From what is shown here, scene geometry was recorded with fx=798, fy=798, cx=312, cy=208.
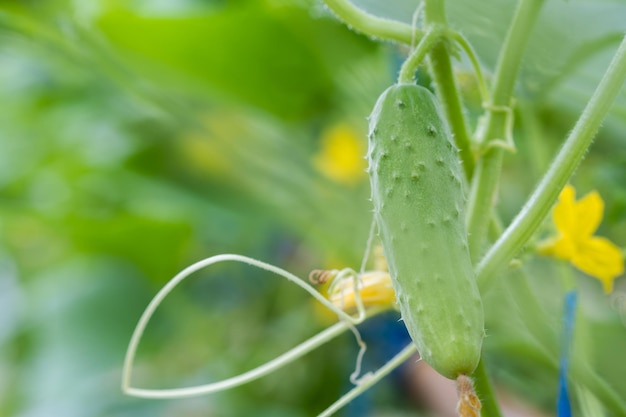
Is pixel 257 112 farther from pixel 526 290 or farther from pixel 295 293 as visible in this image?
pixel 526 290

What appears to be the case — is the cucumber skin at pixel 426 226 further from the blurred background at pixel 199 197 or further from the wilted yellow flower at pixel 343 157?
the wilted yellow flower at pixel 343 157

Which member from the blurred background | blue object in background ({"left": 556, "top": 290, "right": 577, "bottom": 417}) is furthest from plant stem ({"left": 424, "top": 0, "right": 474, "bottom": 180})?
the blurred background

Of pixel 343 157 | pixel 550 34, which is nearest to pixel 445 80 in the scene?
pixel 550 34

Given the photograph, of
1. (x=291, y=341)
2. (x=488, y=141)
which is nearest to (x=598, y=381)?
(x=488, y=141)

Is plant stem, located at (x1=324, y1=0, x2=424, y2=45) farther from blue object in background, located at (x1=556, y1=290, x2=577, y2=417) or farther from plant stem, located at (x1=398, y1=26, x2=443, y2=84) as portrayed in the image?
blue object in background, located at (x1=556, y1=290, x2=577, y2=417)

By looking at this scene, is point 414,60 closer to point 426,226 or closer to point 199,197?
point 426,226
